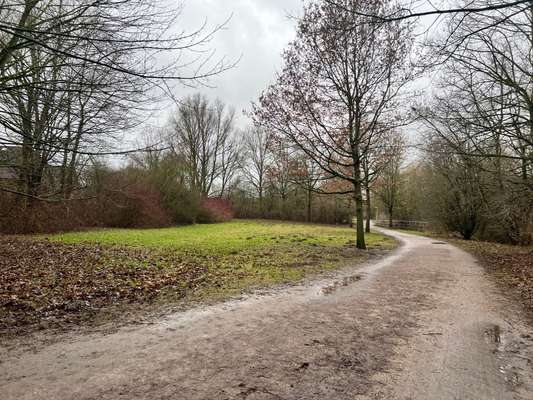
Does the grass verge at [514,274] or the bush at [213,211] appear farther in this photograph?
the bush at [213,211]

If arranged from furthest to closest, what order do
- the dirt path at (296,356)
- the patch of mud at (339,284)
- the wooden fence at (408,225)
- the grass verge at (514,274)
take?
the wooden fence at (408,225) < the grass verge at (514,274) < the patch of mud at (339,284) < the dirt path at (296,356)

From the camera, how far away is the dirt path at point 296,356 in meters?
3.14

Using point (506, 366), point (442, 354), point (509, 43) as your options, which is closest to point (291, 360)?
point (442, 354)

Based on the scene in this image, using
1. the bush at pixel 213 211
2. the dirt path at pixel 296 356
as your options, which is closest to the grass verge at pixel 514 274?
the dirt path at pixel 296 356

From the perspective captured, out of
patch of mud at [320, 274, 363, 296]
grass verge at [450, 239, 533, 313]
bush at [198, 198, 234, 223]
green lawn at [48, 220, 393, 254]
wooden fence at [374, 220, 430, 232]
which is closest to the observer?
patch of mud at [320, 274, 363, 296]

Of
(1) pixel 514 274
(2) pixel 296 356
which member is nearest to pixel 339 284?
(2) pixel 296 356

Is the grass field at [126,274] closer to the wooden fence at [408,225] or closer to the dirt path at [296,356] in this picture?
the dirt path at [296,356]

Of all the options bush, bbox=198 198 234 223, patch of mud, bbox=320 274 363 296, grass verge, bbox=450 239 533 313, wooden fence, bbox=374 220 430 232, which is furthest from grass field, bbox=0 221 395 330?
wooden fence, bbox=374 220 430 232

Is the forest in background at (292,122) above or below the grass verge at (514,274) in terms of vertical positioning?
above

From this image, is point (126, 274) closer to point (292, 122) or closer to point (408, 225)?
point (292, 122)

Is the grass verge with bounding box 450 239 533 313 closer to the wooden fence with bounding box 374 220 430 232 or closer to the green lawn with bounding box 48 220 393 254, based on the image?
the green lawn with bounding box 48 220 393 254

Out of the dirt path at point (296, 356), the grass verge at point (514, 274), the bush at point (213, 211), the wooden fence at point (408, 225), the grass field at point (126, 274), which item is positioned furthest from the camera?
the wooden fence at point (408, 225)

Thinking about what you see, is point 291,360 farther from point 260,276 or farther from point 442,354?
point 260,276

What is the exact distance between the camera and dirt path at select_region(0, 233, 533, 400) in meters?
3.14
